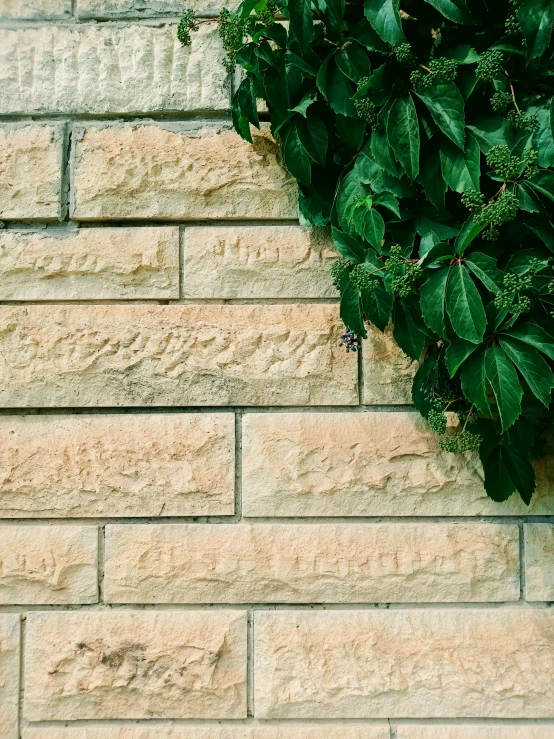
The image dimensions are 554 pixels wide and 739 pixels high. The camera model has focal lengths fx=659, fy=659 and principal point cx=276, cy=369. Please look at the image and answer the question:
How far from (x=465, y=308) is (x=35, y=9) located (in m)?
1.13

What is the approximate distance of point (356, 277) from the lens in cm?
121

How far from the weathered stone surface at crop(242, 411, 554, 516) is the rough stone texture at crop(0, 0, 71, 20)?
1.02m

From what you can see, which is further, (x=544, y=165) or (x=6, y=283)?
(x=6, y=283)

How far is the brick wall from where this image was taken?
133cm

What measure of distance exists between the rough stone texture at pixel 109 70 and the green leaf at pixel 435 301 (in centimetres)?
61

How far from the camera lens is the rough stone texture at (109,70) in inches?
55.6

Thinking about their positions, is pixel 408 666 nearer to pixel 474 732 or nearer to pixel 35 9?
pixel 474 732

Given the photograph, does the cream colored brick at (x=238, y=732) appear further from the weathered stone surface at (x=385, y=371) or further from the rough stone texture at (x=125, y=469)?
the weathered stone surface at (x=385, y=371)

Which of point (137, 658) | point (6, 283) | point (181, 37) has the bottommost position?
point (137, 658)

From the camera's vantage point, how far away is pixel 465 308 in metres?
1.14

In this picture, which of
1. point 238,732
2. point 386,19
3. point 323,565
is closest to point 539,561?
point 323,565

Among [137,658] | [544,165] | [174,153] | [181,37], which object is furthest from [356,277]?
[137,658]

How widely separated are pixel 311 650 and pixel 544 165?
103 centimetres

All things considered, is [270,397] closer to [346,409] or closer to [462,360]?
[346,409]
